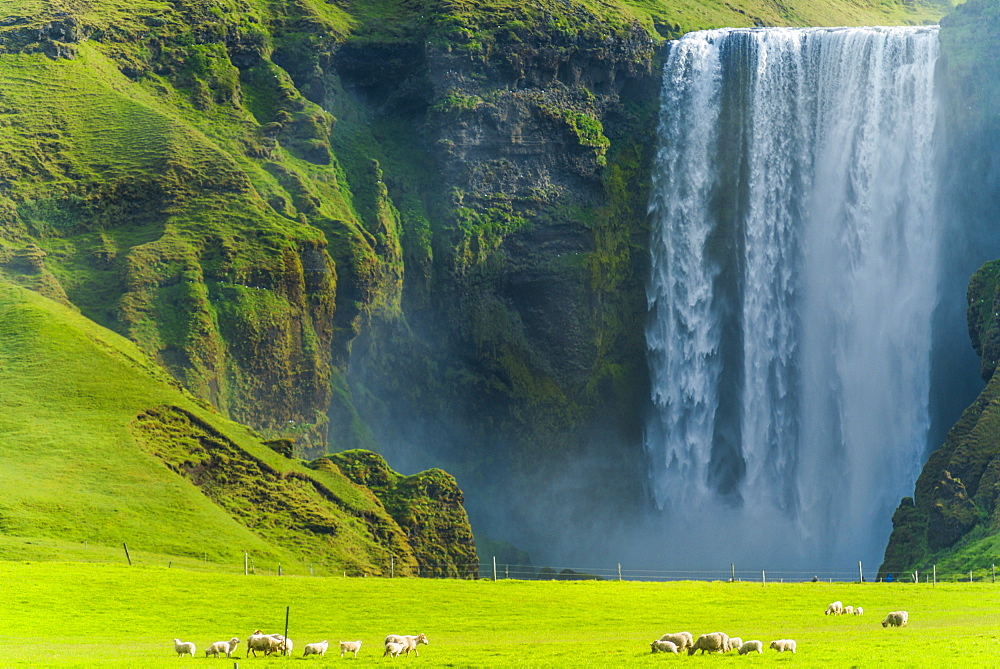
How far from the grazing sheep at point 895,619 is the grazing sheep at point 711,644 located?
10.4 meters

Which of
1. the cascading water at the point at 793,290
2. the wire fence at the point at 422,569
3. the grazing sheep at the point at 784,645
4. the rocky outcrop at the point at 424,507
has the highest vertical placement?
the cascading water at the point at 793,290

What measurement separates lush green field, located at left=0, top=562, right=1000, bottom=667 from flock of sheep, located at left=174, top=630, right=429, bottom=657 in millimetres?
482

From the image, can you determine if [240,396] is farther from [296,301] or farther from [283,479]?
[283,479]

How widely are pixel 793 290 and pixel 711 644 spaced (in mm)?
96096

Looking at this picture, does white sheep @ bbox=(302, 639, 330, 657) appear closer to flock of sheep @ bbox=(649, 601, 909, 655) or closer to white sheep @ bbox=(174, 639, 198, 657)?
white sheep @ bbox=(174, 639, 198, 657)

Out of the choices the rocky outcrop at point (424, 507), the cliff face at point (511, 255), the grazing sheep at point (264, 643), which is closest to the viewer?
the grazing sheep at point (264, 643)

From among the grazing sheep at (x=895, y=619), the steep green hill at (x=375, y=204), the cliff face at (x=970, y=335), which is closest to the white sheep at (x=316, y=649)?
the grazing sheep at (x=895, y=619)

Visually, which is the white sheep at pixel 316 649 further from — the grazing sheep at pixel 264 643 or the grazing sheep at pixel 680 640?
the grazing sheep at pixel 680 640

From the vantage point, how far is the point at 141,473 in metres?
104

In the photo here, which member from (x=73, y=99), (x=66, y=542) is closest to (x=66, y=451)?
(x=66, y=542)

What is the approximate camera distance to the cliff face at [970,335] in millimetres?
110500

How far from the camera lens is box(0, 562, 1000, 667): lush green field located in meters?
54.0

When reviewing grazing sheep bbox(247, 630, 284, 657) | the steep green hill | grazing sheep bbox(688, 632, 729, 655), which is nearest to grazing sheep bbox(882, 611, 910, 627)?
grazing sheep bbox(688, 632, 729, 655)

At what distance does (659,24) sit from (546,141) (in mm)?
26220
